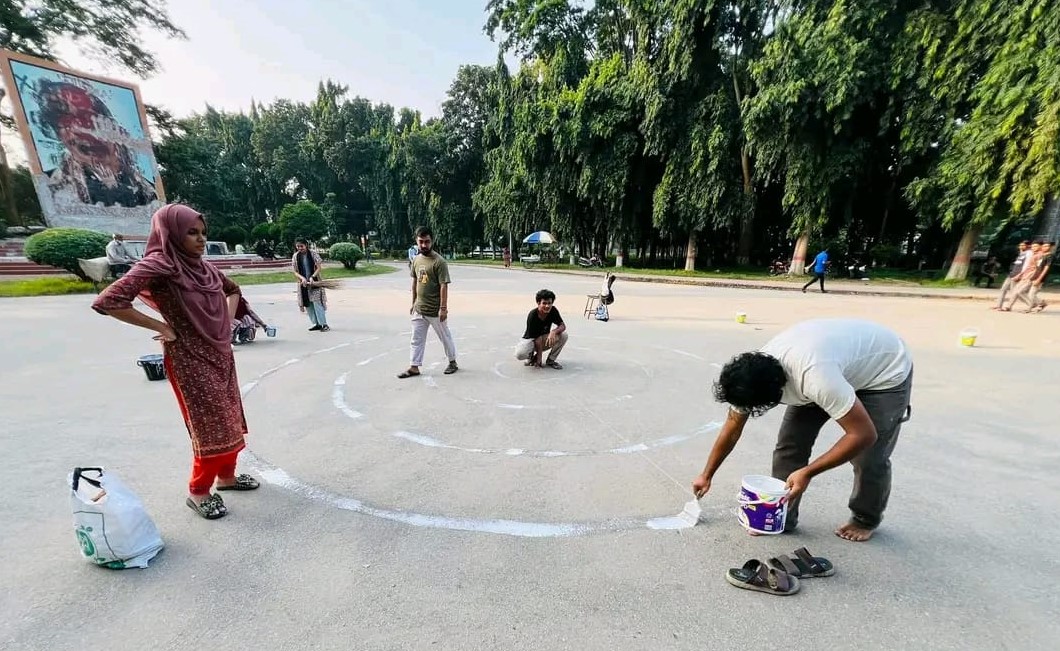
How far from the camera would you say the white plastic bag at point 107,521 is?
2049mm

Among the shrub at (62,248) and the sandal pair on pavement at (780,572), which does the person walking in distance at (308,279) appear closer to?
the sandal pair on pavement at (780,572)

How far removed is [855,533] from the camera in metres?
2.42

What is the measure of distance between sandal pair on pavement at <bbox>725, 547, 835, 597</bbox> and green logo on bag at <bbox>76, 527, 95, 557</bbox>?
2969 mm

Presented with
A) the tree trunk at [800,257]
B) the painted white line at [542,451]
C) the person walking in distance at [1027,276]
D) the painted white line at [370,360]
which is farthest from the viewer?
the tree trunk at [800,257]

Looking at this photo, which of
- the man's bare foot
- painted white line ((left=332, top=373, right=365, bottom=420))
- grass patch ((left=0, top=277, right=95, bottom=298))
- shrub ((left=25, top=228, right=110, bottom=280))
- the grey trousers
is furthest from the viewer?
shrub ((left=25, top=228, right=110, bottom=280))

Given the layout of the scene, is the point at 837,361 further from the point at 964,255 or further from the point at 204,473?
the point at 964,255

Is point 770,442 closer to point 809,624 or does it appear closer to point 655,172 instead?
point 809,624

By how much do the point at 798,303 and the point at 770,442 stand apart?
1016 centimetres

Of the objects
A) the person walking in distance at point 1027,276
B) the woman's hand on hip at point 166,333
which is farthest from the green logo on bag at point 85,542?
the person walking in distance at point 1027,276

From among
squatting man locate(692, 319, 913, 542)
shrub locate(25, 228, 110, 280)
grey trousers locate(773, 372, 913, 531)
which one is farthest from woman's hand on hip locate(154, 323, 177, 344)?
shrub locate(25, 228, 110, 280)

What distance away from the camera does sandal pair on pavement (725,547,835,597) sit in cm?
204

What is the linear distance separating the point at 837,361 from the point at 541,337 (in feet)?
13.1

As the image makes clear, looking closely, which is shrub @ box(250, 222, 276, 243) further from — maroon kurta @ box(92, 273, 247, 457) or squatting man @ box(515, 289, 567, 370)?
maroon kurta @ box(92, 273, 247, 457)

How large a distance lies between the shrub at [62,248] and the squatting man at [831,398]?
18.4 metres
